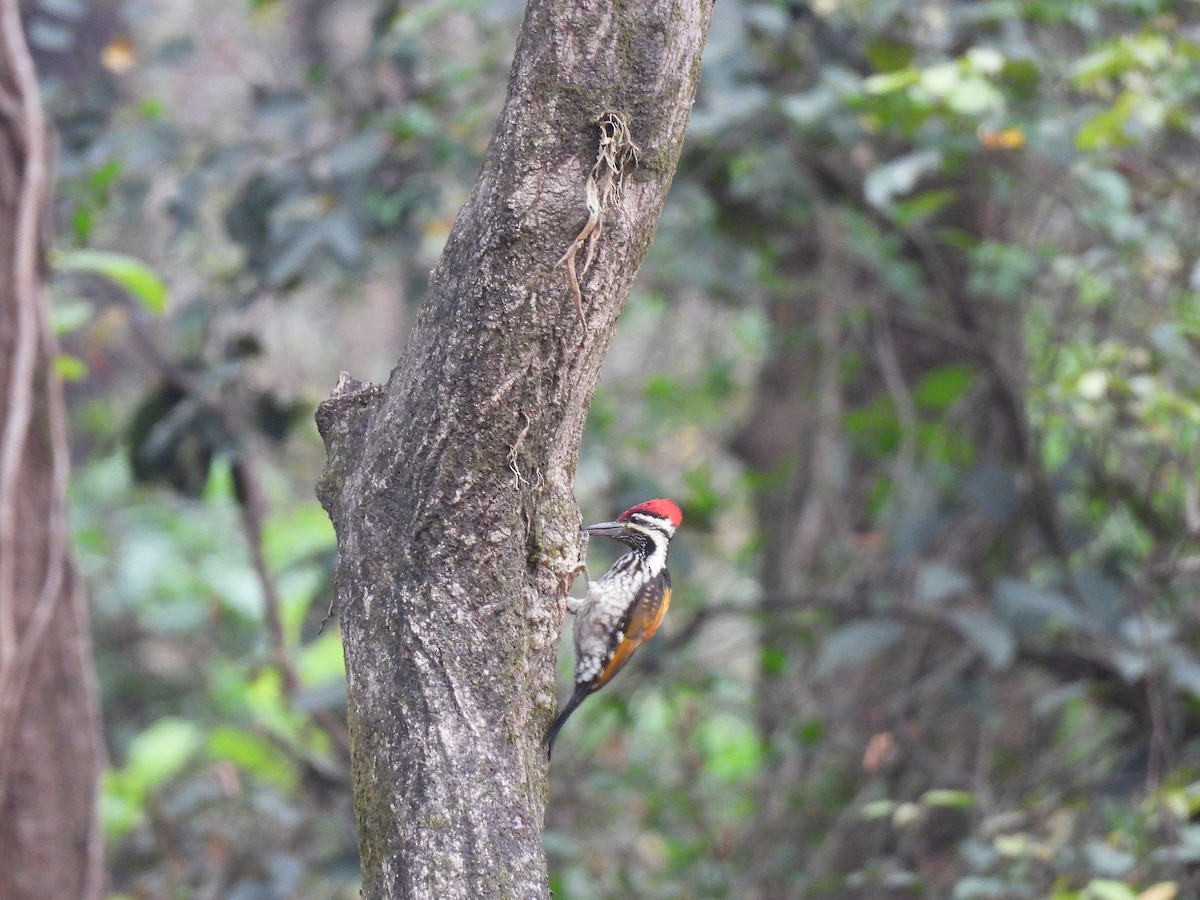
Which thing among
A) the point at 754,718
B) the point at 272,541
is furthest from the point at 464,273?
the point at 272,541

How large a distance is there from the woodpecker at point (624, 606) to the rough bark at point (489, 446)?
1.53 metres

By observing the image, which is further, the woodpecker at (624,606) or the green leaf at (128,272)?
the green leaf at (128,272)

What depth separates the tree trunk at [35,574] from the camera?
3283mm

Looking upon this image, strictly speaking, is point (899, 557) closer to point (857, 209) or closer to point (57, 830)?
point (857, 209)

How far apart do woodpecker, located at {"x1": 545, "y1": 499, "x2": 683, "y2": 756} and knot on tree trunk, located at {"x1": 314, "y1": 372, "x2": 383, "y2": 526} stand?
1455 mm

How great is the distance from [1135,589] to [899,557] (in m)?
0.93

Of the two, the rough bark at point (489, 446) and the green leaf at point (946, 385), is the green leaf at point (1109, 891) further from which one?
the green leaf at point (946, 385)

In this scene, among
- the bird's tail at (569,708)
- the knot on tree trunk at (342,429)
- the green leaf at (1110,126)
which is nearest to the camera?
the knot on tree trunk at (342,429)

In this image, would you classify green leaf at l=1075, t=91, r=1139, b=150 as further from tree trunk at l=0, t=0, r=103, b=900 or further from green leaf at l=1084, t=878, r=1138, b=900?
tree trunk at l=0, t=0, r=103, b=900

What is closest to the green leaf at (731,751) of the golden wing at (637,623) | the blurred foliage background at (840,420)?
the blurred foliage background at (840,420)

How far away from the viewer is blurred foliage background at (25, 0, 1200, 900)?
13.2ft

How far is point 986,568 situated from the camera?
5102 mm

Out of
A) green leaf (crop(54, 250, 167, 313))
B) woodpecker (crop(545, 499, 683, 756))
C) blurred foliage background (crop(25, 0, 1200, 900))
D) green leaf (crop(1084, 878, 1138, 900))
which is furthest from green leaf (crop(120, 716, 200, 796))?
green leaf (crop(1084, 878, 1138, 900))

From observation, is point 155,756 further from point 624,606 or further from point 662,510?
point 662,510
